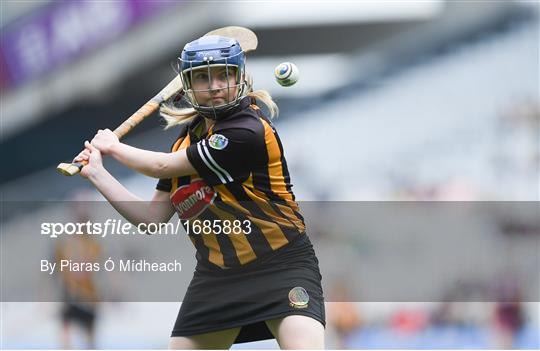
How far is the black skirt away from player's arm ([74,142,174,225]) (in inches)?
10.9

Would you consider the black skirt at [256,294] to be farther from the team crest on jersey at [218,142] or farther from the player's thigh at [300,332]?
the team crest on jersey at [218,142]

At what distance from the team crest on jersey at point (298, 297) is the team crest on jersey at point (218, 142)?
0.51 m

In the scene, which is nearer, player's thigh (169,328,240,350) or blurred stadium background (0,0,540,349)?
player's thigh (169,328,240,350)

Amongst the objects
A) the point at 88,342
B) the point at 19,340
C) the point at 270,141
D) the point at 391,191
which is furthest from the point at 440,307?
the point at 270,141

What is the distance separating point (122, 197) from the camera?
11.2 feet

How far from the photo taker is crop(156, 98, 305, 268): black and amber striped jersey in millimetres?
3316

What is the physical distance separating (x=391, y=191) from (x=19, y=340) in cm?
229

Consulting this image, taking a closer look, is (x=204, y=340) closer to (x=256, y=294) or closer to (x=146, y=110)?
(x=256, y=294)

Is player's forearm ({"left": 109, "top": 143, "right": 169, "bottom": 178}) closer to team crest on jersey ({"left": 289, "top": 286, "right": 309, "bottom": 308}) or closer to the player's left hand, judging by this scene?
the player's left hand

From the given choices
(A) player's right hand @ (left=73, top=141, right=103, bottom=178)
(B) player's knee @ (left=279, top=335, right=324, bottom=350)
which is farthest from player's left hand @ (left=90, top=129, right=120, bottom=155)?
(B) player's knee @ (left=279, top=335, right=324, bottom=350)

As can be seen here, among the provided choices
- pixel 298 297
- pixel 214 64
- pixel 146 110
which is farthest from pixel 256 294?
pixel 146 110

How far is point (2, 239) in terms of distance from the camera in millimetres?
6004

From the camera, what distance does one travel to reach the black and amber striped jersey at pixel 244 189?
10.9 ft

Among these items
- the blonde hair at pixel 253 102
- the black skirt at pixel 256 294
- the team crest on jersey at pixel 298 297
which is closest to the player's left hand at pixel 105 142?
the blonde hair at pixel 253 102
